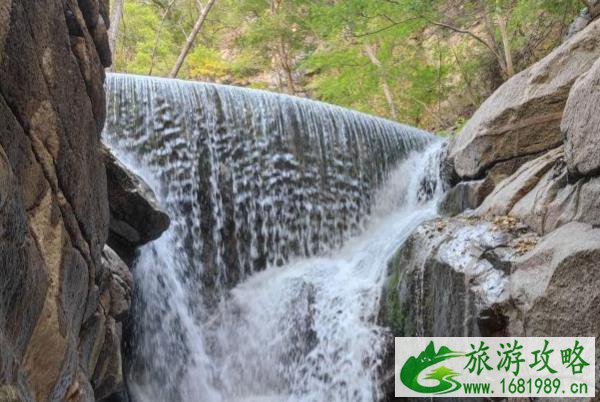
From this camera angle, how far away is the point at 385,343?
4.99 m

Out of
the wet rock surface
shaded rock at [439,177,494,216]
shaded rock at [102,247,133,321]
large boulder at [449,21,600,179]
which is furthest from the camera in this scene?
shaded rock at [439,177,494,216]

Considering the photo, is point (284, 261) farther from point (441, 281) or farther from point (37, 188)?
point (37, 188)

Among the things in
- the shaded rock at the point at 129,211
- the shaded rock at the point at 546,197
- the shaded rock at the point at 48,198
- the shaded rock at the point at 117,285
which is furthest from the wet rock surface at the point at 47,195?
the shaded rock at the point at 546,197

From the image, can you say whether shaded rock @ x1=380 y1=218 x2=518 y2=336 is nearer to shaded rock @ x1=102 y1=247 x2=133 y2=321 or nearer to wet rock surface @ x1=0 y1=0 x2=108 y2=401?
shaded rock @ x1=102 y1=247 x2=133 y2=321

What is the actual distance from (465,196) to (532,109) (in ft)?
3.97

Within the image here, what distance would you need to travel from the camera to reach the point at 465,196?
6.02m

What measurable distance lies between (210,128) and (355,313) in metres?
3.74

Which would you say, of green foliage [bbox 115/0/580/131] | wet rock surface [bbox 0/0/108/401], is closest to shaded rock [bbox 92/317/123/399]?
wet rock surface [bbox 0/0/108/401]

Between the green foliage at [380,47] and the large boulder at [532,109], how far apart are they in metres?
2.55

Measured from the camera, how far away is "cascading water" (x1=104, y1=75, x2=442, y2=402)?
5.57 meters

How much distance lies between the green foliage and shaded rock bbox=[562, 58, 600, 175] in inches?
188

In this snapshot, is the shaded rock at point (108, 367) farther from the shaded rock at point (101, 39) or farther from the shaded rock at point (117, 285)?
the shaded rock at point (101, 39)

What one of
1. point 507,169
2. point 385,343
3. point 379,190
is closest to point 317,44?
point 379,190

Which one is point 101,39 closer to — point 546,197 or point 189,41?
point 546,197
